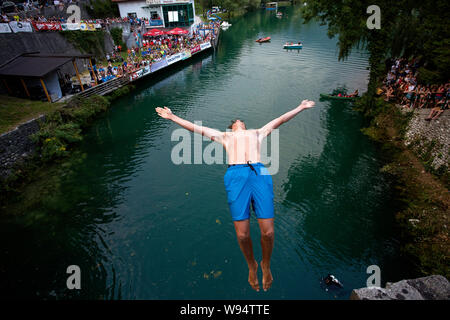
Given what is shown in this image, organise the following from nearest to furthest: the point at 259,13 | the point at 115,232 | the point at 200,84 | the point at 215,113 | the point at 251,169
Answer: the point at 251,169 < the point at 115,232 < the point at 215,113 < the point at 200,84 < the point at 259,13

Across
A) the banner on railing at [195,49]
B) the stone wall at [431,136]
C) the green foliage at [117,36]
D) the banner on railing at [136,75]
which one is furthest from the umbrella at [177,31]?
the stone wall at [431,136]

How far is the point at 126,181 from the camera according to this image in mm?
13352

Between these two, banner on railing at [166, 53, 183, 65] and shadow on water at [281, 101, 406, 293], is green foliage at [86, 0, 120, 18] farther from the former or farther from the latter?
shadow on water at [281, 101, 406, 293]

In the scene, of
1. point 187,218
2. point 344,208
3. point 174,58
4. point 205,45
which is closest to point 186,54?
point 174,58

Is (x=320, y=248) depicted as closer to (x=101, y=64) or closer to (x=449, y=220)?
(x=449, y=220)

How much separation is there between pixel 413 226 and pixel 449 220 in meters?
1.10

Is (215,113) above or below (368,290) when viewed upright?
below

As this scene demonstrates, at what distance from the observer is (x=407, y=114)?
15141mm

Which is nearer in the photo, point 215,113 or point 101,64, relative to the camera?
point 215,113

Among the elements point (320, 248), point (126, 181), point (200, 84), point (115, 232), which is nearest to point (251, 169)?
point (320, 248)

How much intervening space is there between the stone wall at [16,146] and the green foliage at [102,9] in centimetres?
3020

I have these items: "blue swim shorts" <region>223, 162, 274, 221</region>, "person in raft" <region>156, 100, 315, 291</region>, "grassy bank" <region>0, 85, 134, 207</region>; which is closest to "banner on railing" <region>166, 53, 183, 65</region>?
"grassy bank" <region>0, 85, 134, 207</region>

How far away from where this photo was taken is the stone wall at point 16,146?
43.3 ft

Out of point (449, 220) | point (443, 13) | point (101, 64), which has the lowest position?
point (449, 220)
